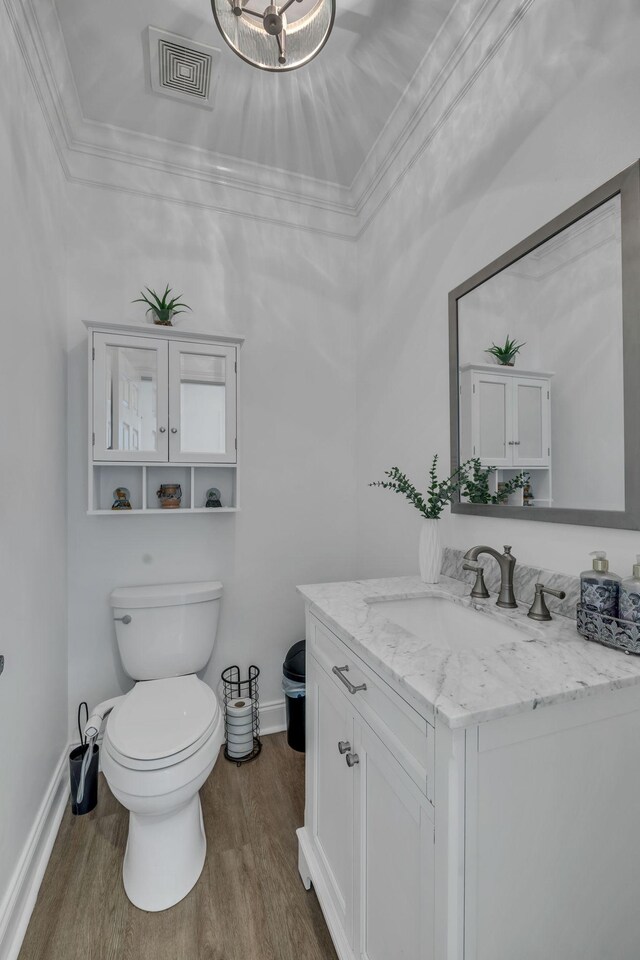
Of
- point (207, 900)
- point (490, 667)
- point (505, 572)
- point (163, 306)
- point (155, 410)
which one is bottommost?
point (207, 900)

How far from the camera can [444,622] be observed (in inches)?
51.4

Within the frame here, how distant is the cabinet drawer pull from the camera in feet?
3.15

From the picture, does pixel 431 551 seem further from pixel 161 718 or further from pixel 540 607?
pixel 161 718

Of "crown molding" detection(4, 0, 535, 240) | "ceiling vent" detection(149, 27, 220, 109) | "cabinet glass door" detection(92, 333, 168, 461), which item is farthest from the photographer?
"cabinet glass door" detection(92, 333, 168, 461)

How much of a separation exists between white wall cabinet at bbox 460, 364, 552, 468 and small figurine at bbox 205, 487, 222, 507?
1.11m

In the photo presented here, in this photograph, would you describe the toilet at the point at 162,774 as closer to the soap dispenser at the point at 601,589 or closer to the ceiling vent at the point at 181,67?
the soap dispenser at the point at 601,589

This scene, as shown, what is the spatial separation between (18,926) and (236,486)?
4.87ft

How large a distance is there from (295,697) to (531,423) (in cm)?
154

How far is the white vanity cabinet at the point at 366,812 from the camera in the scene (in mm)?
763

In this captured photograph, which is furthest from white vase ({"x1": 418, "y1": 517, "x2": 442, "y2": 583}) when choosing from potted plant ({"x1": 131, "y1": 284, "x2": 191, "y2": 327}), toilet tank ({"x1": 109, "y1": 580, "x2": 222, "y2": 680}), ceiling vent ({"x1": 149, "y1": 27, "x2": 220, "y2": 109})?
ceiling vent ({"x1": 149, "y1": 27, "x2": 220, "y2": 109})

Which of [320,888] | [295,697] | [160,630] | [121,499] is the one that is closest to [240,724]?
[295,697]

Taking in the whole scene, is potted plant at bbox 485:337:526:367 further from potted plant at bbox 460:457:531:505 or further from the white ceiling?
the white ceiling

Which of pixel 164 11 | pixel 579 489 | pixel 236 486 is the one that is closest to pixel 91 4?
pixel 164 11

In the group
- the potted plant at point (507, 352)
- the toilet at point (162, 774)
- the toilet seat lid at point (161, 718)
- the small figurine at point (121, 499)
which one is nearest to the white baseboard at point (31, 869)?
the toilet at point (162, 774)
